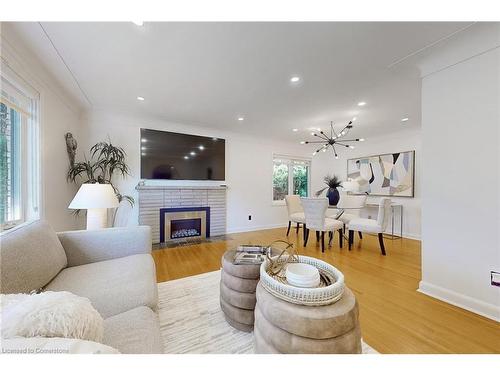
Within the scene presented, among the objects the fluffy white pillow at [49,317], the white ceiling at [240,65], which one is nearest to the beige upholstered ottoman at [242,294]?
the fluffy white pillow at [49,317]

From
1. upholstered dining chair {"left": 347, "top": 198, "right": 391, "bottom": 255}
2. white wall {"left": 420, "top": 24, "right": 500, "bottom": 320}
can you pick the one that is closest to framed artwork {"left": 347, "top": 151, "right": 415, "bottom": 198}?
upholstered dining chair {"left": 347, "top": 198, "right": 391, "bottom": 255}

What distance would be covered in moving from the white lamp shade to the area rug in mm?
1026

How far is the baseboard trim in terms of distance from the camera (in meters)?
1.57

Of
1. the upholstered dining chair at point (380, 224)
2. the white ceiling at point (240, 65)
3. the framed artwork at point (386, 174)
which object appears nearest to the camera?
the white ceiling at point (240, 65)

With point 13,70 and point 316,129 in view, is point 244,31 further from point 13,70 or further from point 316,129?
point 316,129

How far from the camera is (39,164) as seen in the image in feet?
6.81

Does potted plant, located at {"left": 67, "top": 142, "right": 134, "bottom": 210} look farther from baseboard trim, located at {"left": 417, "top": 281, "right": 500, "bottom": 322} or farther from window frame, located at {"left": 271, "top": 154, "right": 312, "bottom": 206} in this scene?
baseboard trim, located at {"left": 417, "top": 281, "right": 500, "bottom": 322}

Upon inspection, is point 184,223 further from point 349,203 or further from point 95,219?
point 349,203

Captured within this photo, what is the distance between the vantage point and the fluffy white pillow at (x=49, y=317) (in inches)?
22.3

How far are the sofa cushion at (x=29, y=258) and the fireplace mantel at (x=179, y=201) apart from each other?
7.05ft

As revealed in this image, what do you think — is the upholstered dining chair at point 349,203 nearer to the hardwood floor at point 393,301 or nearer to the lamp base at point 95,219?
the hardwood floor at point 393,301
